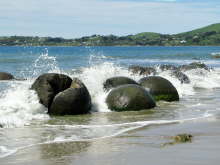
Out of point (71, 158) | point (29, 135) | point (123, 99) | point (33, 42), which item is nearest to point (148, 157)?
point (71, 158)

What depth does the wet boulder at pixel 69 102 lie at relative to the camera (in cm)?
1410

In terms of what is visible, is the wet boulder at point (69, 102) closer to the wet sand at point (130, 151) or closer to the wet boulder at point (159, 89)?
the wet boulder at point (159, 89)

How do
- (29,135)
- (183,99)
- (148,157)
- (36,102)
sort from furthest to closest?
(183,99) < (36,102) < (29,135) < (148,157)

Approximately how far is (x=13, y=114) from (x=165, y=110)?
4.34m

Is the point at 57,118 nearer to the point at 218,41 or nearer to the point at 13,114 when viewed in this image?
the point at 13,114

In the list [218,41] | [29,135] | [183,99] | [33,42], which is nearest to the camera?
[29,135]

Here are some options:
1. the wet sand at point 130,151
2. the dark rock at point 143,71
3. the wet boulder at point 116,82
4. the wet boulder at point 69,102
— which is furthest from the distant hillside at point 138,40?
the wet sand at point 130,151

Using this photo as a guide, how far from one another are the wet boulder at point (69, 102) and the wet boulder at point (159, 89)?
367cm

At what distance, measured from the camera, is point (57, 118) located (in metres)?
13.5

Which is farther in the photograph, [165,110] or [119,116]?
[165,110]

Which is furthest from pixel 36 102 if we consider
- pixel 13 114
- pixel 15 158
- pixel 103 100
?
pixel 15 158

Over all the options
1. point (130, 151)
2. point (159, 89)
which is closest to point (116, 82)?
point (159, 89)

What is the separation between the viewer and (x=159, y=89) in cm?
1739

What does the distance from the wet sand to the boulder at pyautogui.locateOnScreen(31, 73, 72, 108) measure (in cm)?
449
